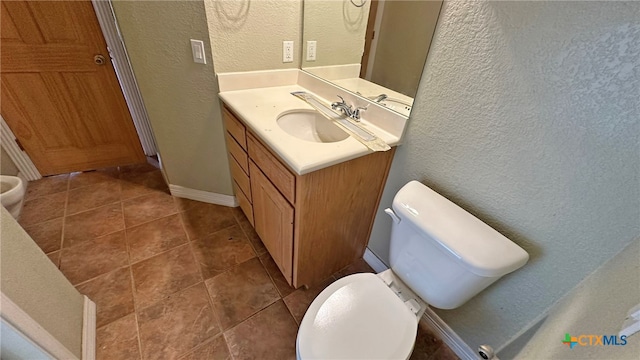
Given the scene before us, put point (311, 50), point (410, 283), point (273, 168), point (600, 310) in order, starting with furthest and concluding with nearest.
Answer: point (311, 50)
point (273, 168)
point (410, 283)
point (600, 310)

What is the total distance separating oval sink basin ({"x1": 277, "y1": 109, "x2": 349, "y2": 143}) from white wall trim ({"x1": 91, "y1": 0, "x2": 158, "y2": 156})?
3.38 ft

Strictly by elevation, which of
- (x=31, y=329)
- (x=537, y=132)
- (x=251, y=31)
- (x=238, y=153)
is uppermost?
(x=251, y=31)

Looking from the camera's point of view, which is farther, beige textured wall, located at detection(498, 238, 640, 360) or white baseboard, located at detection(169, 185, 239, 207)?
white baseboard, located at detection(169, 185, 239, 207)

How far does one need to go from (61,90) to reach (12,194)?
2.61ft

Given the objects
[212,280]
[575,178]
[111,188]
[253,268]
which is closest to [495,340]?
[575,178]

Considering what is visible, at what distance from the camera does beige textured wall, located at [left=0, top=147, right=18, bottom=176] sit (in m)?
1.84

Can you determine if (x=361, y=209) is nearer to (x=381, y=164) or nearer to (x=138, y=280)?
(x=381, y=164)

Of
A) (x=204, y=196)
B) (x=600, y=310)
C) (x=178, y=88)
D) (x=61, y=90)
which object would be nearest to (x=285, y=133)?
(x=178, y=88)

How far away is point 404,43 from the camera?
41.3 inches

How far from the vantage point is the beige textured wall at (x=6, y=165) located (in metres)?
1.84

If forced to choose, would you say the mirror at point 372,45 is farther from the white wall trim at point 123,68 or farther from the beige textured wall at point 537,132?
the white wall trim at point 123,68

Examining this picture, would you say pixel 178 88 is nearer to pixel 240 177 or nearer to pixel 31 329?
pixel 240 177

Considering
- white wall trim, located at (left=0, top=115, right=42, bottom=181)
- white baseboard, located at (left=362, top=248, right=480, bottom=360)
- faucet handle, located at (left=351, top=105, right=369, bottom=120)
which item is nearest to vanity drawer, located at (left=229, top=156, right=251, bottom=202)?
faucet handle, located at (left=351, top=105, right=369, bottom=120)

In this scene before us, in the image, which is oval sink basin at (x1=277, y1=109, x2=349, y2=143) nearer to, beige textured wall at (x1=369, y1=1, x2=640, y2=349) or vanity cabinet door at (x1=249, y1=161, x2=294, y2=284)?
vanity cabinet door at (x1=249, y1=161, x2=294, y2=284)
